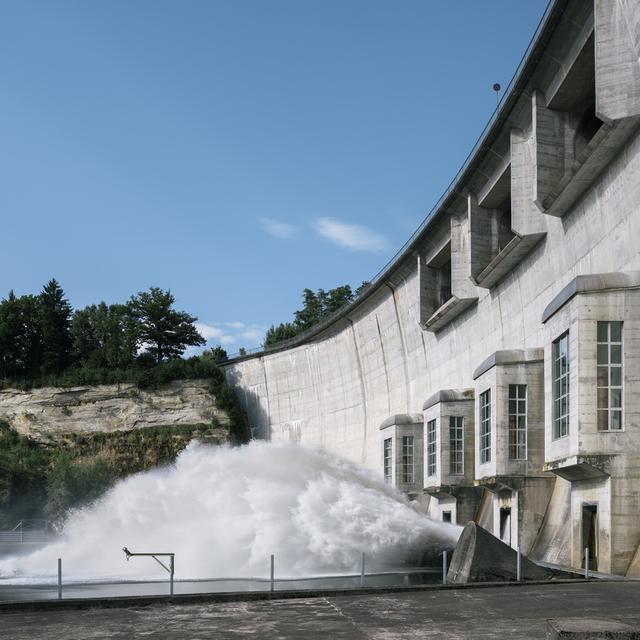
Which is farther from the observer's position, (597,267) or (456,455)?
(456,455)

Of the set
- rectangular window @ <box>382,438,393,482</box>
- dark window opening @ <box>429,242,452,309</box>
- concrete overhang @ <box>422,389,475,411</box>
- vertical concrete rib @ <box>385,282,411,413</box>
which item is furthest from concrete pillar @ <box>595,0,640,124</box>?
vertical concrete rib @ <box>385,282,411,413</box>

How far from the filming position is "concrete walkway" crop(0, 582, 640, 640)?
1138 centimetres

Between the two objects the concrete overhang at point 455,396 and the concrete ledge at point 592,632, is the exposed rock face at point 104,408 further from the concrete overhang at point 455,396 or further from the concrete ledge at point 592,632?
the concrete ledge at point 592,632

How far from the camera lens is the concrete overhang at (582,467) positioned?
18078 millimetres

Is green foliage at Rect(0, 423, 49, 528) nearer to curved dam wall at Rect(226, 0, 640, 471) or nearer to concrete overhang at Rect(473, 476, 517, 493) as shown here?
curved dam wall at Rect(226, 0, 640, 471)

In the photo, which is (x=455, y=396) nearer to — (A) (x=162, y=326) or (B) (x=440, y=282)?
(B) (x=440, y=282)

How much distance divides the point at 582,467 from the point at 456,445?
1335cm

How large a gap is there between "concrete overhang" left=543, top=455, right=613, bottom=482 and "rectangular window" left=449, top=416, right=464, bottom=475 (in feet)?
38.2

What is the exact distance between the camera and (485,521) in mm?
28766

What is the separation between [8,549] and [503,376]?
33949 mm

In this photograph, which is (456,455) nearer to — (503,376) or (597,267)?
(503,376)

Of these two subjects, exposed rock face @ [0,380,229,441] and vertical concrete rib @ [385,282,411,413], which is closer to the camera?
vertical concrete rib @ [385,282,411,413]

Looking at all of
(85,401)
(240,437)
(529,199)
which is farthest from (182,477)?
(85,401)

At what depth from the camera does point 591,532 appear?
1922 centimetres
